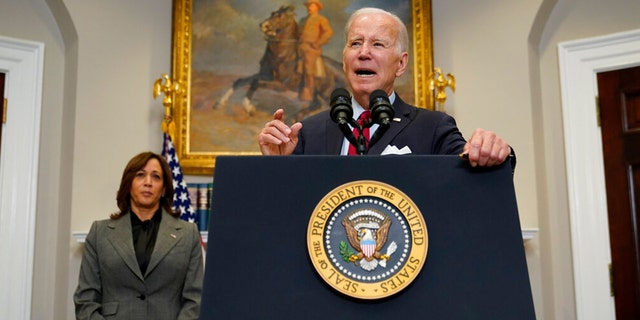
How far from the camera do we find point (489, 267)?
1.42 metres

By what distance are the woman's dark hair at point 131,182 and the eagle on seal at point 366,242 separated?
3.20m

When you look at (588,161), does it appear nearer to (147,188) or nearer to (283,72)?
(283,72)

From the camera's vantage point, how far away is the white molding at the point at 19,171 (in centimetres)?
524

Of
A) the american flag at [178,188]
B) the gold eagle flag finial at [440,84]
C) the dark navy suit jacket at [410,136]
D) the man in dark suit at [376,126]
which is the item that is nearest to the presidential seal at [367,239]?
the man in dark suit at [376,126]

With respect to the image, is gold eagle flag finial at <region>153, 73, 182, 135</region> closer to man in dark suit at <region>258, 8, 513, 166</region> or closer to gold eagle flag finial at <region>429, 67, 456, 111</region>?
gold eagle flag finial at <region>429, 67, 456, 111</region>

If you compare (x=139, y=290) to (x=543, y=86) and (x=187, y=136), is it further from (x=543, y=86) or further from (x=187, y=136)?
(x=543, y=86)

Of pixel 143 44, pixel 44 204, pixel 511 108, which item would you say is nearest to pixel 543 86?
pixel 511 108

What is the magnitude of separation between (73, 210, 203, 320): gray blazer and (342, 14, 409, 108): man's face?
2324mm

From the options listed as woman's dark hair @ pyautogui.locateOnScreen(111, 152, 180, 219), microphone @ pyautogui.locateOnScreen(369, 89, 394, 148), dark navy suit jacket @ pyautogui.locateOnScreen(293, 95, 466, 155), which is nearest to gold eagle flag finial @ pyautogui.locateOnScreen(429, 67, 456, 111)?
woman's dark hair @ pyautogui.locateOnScreen(111, 152, 180, 219)

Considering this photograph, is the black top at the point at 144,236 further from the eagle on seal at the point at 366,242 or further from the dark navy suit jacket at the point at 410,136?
the eagle on seal at the point at 366,242

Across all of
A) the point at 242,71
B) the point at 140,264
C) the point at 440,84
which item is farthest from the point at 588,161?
the point at 140,264

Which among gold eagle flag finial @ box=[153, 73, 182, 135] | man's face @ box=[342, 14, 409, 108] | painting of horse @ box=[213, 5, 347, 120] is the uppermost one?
painting of horse @ box=[213, 5, 347, 120]

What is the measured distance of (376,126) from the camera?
6.72 ft

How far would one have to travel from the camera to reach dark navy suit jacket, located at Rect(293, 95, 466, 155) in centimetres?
198
